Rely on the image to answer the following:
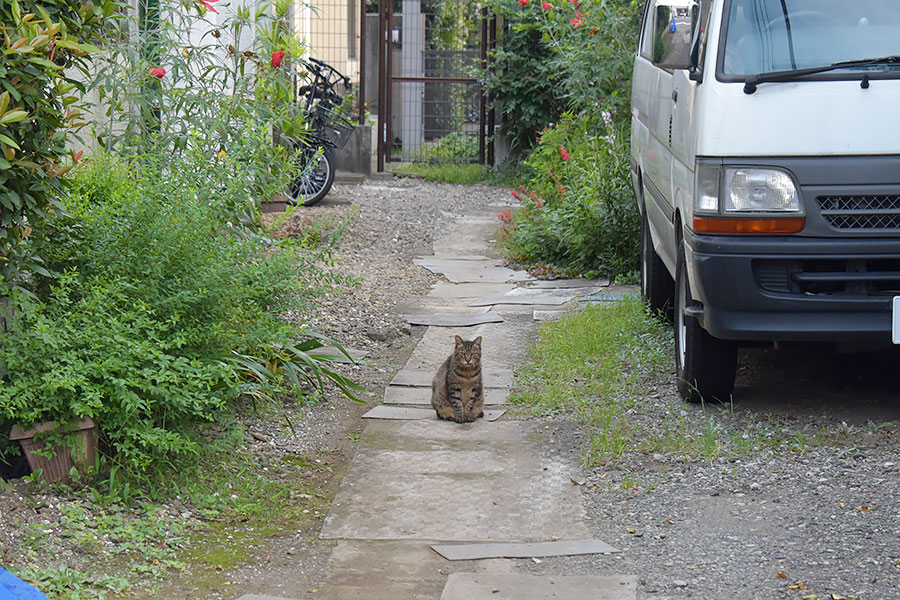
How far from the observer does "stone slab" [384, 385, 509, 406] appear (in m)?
6.11

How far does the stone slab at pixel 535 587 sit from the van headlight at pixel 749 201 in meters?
1.77

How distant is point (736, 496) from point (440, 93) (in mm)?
13993

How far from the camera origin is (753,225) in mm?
4766

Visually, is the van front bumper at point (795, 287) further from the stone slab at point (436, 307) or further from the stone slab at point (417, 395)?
the stone slab at point (436, 307)

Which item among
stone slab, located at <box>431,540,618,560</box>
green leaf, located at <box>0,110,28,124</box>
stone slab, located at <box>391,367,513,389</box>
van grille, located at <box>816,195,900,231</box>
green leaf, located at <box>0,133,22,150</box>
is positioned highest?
green leaf, located at <box>0,110,28,124</box>

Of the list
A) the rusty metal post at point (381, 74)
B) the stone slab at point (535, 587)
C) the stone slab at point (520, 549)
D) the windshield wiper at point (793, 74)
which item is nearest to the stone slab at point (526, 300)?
the windshield wiper at point (793, 74)

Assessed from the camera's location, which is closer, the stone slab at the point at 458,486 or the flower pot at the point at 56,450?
the flower pot at the point at 56,450

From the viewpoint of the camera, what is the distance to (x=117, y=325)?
4.34 m

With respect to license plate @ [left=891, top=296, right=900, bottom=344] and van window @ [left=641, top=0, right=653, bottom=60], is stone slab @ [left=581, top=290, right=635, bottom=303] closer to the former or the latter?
van window @ [left=641, top=0, right=653, bottom=60]

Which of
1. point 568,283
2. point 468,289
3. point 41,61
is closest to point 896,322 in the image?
point 41,61

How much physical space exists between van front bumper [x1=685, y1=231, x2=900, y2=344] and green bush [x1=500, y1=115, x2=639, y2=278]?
4520mm

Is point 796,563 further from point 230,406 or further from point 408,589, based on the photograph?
point 230,406

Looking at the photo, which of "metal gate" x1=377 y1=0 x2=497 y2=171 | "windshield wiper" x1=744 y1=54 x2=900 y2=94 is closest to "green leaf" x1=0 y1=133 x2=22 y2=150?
"windshield wiper" x1=744 y1=54 x2=900 y2=94

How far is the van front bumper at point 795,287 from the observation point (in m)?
4.76
